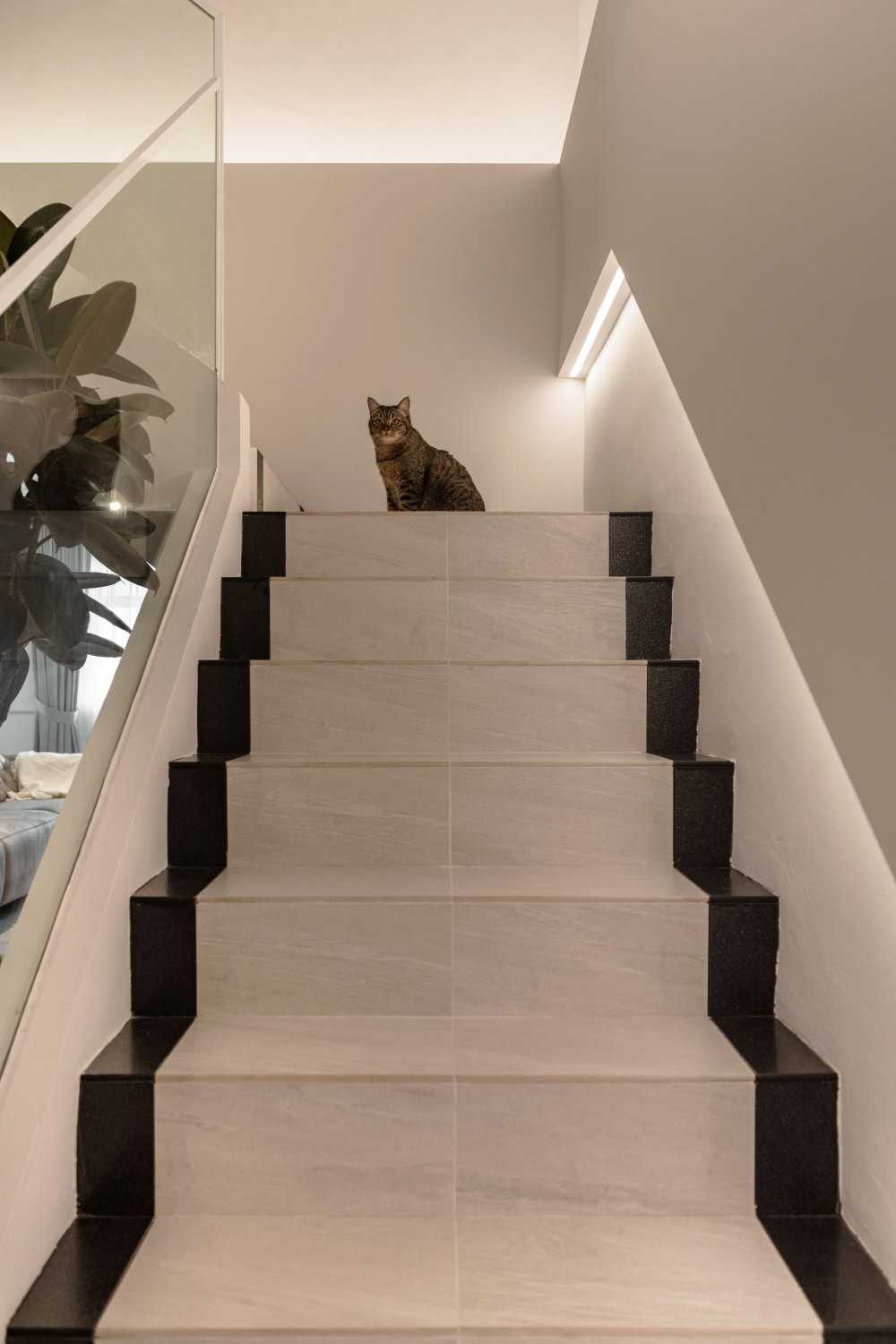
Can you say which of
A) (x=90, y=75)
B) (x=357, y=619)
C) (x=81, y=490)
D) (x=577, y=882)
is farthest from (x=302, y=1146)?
(x=90, y=75)

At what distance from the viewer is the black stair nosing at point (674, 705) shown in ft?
6.29

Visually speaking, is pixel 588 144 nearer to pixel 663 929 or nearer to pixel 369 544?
pixel 369 544

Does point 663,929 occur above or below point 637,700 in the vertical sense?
below

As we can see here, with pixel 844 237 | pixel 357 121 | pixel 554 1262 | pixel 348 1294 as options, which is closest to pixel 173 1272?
pixel 348 1294

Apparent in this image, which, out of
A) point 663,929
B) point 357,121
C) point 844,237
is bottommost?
point 663,929

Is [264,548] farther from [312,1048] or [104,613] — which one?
[312,1048]

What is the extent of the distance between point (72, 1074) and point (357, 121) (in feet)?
12.8

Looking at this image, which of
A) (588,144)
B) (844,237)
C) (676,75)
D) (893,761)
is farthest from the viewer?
(588,144)

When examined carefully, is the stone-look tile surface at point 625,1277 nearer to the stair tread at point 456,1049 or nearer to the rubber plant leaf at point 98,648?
the stair tread at point 456,1049

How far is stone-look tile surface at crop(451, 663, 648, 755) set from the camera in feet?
6.31

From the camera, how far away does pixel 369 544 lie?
234 centimetres

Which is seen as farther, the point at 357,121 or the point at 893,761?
the point at 357,121

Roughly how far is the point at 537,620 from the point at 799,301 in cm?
100

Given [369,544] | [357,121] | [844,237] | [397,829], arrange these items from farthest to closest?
[357,121], [369,544], [397,829], [844,237]
